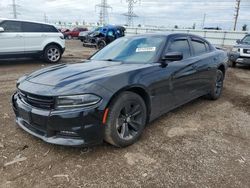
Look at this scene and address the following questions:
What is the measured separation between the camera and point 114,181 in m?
2.72

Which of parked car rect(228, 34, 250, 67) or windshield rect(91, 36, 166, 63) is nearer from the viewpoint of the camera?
windshield rect(91, 36, 166, 63)

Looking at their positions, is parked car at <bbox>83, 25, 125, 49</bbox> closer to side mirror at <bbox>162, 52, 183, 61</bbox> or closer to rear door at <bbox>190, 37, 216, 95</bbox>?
rear door at <bbox>190, 37, 216, 95</bbox>

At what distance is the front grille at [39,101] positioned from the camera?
294 cm

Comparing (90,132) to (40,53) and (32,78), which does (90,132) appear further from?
(40,53)

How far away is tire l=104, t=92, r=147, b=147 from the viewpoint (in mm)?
3127

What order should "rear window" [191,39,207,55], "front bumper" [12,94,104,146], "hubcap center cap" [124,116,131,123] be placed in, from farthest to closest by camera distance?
1. "rear window" [191,39,207,55]
2. "hubcap center cap" [124,116,131,123]
3. "front bumper" [12,94,104,146]

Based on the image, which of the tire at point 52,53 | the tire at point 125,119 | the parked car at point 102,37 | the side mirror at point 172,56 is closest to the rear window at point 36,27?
the tire at point 52,53

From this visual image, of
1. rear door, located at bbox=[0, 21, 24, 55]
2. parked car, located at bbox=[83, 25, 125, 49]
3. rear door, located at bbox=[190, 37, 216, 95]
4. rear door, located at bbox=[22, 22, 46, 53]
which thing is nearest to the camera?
rear door, located at bbox=[190, 37, 216, 95]

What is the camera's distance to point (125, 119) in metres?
3.38

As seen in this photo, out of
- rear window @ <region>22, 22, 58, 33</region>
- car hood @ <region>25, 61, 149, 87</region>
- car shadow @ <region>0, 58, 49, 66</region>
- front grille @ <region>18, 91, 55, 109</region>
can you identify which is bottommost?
car shadow @ <region>0, 58, 49, 66</region>

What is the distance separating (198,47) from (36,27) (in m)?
7.32

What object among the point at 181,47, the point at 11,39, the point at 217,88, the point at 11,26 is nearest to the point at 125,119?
the point at 181,47

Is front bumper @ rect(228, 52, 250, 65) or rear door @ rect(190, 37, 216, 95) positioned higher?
rear door @ rect(190, 37, 216, 95)

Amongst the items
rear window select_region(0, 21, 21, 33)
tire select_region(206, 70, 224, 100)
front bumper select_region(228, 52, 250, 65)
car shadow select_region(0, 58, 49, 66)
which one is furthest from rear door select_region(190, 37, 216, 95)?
car shadow select_region(0, 58, 49, 66)
